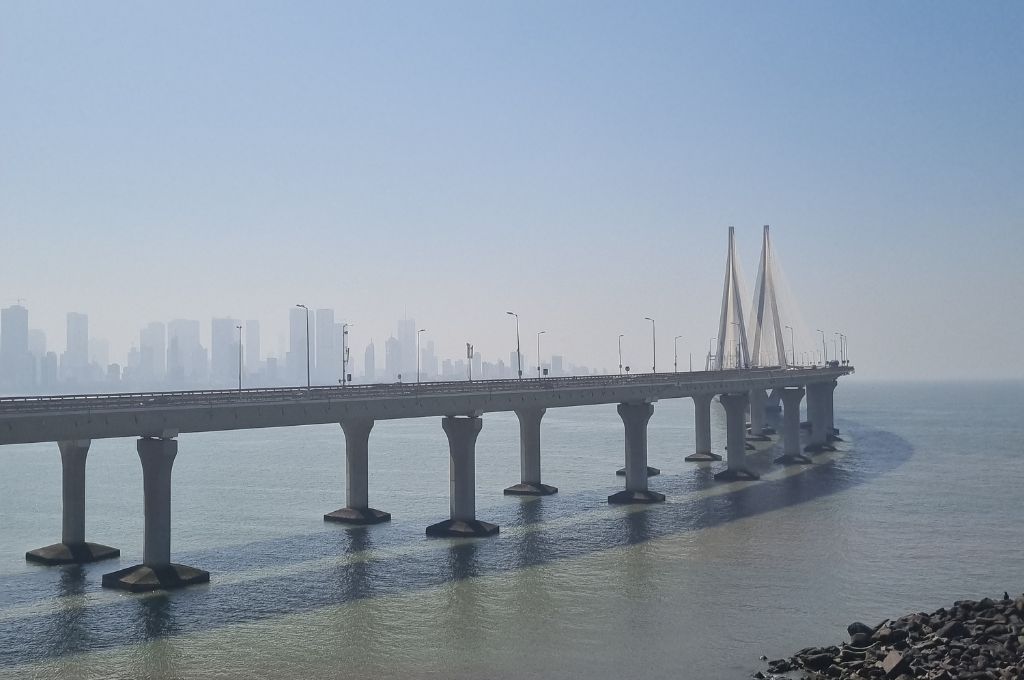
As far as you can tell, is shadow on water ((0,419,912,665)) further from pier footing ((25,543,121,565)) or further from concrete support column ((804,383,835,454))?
concrete support column ((804,383,835,454))

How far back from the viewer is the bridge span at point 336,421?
159 ft

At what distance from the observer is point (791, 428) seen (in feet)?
405

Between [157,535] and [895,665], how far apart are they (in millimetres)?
35974

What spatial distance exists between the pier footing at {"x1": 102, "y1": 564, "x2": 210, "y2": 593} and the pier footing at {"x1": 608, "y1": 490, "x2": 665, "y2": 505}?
130ft

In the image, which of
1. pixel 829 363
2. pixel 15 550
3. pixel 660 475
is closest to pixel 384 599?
pixel 15 550

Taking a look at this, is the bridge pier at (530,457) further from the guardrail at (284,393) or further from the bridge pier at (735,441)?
the bridge pier at (735,441)

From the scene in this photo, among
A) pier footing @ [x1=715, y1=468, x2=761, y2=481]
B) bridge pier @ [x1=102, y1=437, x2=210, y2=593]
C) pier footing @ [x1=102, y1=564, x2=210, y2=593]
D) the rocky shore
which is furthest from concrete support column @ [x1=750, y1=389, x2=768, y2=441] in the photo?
bridge pier @ [x1=102, y1=437, x2=210, y2=593]

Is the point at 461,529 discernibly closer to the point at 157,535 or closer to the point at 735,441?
the point at 157,535

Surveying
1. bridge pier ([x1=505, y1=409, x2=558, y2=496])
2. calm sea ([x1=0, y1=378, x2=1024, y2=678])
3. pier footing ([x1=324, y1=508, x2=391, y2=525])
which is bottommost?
calm sea ([x1=0, y1=378, x2=1024, y2=678])

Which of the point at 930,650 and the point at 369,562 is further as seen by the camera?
the point at 369,562

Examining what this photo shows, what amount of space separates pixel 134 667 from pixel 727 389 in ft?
259

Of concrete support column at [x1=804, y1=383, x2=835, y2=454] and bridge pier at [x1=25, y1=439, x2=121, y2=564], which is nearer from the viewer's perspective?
bridge pier at [x1=25, y1=439, x2=121, y2=564]

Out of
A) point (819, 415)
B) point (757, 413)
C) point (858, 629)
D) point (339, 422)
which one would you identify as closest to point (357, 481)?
point (339, 422)

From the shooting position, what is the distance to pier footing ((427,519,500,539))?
6481cm
